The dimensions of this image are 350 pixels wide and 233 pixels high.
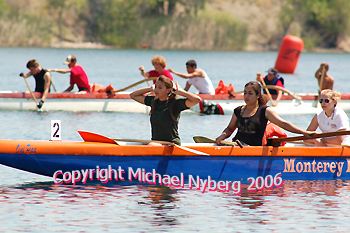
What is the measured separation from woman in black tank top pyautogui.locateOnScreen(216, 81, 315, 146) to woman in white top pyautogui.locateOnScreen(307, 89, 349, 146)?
769mm

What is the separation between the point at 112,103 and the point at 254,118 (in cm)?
1119

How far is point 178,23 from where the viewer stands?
276ft

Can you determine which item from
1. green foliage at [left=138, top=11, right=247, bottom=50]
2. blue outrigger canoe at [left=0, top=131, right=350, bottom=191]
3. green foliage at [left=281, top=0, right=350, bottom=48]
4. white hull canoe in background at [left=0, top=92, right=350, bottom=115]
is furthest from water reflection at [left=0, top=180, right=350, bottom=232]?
green foliage at [left=281, top=0, right=350, bottom=48]

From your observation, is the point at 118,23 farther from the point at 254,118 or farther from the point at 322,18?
the point at 254,118

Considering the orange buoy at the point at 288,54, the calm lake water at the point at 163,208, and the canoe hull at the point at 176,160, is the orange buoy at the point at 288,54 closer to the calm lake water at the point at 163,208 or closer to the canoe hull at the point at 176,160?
the calm lake water at the point at 163,208

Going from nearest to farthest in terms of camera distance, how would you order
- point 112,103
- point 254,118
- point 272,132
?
point 254,118 < point 272,132 < point 112,103

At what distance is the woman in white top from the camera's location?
10438mm

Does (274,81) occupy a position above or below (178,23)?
below

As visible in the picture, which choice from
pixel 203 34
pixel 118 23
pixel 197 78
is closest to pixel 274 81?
pixel 197 78

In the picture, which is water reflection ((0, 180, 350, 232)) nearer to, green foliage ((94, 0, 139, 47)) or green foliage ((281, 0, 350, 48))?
green foliage ((281, 0, 350, 48))

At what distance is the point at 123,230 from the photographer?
326 inches

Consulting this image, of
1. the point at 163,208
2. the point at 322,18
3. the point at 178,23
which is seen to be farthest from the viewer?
the point at 322,18

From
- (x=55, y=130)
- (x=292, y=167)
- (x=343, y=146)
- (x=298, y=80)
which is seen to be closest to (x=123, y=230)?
(x=55, y=130)

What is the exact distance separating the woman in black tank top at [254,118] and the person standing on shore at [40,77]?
10096 mm
